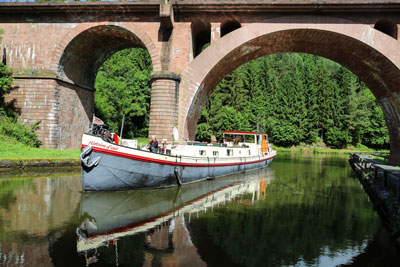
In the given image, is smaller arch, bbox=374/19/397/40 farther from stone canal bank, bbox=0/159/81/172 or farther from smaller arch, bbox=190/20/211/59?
stone canal bank, bbox=0/159/81/172

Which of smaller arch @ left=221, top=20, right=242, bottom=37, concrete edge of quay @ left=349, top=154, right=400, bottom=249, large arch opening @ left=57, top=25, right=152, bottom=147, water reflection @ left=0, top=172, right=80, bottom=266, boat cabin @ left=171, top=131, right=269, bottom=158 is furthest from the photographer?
large arch opening @ left=57, top=25, right=152, bottom=147

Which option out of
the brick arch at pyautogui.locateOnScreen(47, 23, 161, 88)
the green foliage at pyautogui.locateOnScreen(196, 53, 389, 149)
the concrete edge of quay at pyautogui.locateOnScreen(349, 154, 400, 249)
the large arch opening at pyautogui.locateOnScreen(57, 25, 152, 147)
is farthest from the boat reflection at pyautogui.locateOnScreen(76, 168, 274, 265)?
the green foliage at pyautogui.locateOnScreen(196, 53, 389, 149)

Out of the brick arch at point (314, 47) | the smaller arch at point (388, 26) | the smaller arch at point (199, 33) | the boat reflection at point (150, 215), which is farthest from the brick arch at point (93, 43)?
→ the smaller arch at point (388, 26)

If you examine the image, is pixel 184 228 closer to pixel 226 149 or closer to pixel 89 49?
pixel 226 149

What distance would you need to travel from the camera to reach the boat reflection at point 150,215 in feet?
18.5

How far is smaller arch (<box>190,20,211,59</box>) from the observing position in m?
18.2

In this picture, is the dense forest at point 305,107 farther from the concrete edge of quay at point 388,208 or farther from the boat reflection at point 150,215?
the concrete edge of quay at point 388,208

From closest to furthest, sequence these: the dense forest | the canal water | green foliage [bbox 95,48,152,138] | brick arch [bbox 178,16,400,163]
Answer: the canal water, brick arch [bbox 178,16,400,163], green foliage [bbox 95,48,152,138], the dense forest

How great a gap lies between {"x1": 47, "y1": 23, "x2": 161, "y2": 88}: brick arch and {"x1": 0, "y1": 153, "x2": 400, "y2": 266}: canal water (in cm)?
907

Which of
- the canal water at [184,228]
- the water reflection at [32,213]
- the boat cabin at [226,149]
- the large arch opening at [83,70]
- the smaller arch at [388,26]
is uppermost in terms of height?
the smaller arch at [388,26]

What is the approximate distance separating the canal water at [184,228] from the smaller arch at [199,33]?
10.7 m

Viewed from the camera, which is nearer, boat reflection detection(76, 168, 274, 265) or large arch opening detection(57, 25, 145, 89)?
boat reflection detection(76, 168, 274, 265)

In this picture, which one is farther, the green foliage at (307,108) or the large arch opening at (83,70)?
the green foliage at (307,108)

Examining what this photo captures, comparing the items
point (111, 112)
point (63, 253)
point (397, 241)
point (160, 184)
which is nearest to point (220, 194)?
point (160, 184)
